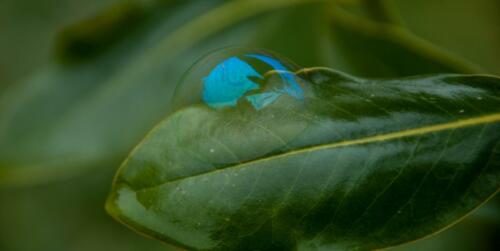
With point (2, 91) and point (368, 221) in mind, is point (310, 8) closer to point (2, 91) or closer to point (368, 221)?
point (368, 221)

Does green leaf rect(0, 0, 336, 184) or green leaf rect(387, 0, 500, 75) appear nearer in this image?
green leaf rect(0, 0, 336, 184)

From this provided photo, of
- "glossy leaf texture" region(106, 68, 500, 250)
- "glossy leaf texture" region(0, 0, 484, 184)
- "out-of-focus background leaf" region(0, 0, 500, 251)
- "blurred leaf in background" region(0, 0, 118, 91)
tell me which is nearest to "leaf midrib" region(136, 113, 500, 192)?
"glossy leaf texture" region(106, 68, 500, 250)

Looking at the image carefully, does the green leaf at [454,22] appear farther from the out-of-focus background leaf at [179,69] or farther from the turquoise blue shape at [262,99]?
the turquoise blue shape at [262,99]

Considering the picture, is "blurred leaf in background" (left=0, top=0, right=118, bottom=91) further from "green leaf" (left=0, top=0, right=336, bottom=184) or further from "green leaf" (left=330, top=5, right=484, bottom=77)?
"green leaf" (left=330, top=5, right=484, bottom=77)

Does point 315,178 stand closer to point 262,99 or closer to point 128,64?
point 262,99

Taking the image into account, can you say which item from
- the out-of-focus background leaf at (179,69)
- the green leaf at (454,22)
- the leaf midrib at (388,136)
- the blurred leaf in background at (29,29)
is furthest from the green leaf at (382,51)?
the blurred leaf in background at (29,29)

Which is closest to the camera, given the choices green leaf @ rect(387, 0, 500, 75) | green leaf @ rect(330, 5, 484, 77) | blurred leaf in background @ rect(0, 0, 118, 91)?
green leaf @ rect(330, 5, 484, 77)

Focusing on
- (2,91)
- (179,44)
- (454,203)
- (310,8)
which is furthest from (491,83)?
(2,91)

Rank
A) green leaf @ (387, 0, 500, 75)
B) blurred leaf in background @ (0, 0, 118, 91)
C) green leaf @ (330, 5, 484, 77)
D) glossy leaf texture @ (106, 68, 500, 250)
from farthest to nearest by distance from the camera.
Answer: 1. blurred leaf in background @ (0, 0, 118, 91)
2. green leaf @ (387, 0, 500, 75)
3. green leaf @ (330, 5, 484, 77)
4. glossy leaf texture @ (106, 68, 500, 250)
